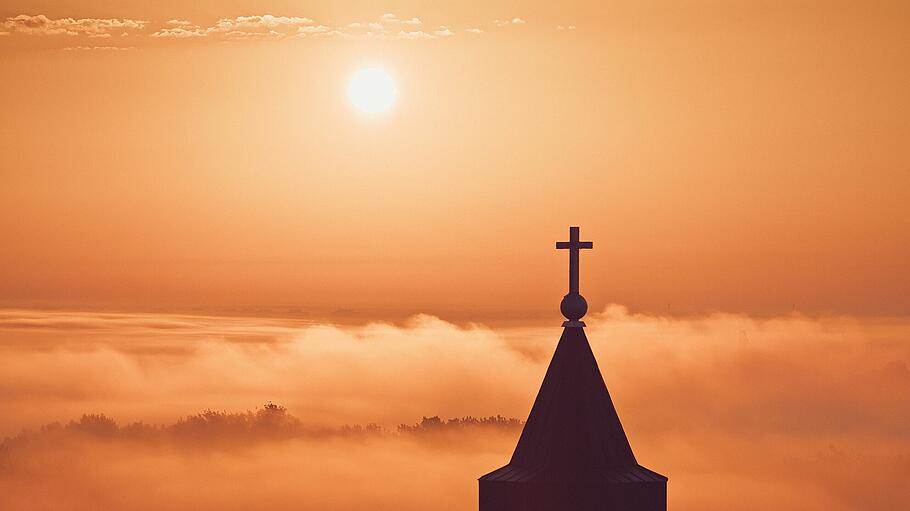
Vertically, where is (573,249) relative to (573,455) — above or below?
above

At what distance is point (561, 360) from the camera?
235 feet

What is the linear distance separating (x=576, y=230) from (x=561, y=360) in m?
3.71

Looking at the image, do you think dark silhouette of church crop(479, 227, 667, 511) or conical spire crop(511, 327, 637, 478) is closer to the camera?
dark silhouette of church crop(479, 227, 667, 511)

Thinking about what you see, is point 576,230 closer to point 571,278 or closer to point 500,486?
point 571,278

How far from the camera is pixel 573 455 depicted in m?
70.7

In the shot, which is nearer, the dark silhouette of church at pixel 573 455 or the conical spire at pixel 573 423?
the dark silhouette of church at pixel 573 455

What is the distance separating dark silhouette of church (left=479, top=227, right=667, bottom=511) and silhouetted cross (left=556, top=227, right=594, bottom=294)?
87 cm

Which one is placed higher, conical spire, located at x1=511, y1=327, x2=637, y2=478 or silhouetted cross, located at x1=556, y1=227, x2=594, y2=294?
silhouetted cross, located at x1=556, y1=227, x2=594, y2=294

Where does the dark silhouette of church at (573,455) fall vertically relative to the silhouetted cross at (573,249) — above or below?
below

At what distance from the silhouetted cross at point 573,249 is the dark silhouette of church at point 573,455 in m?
0.87

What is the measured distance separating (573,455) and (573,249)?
18.1 feet

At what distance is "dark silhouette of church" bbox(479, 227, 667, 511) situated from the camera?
7019 cm

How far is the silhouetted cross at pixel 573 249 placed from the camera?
2869 inches

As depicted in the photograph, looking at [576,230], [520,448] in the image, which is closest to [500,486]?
[520,448]
